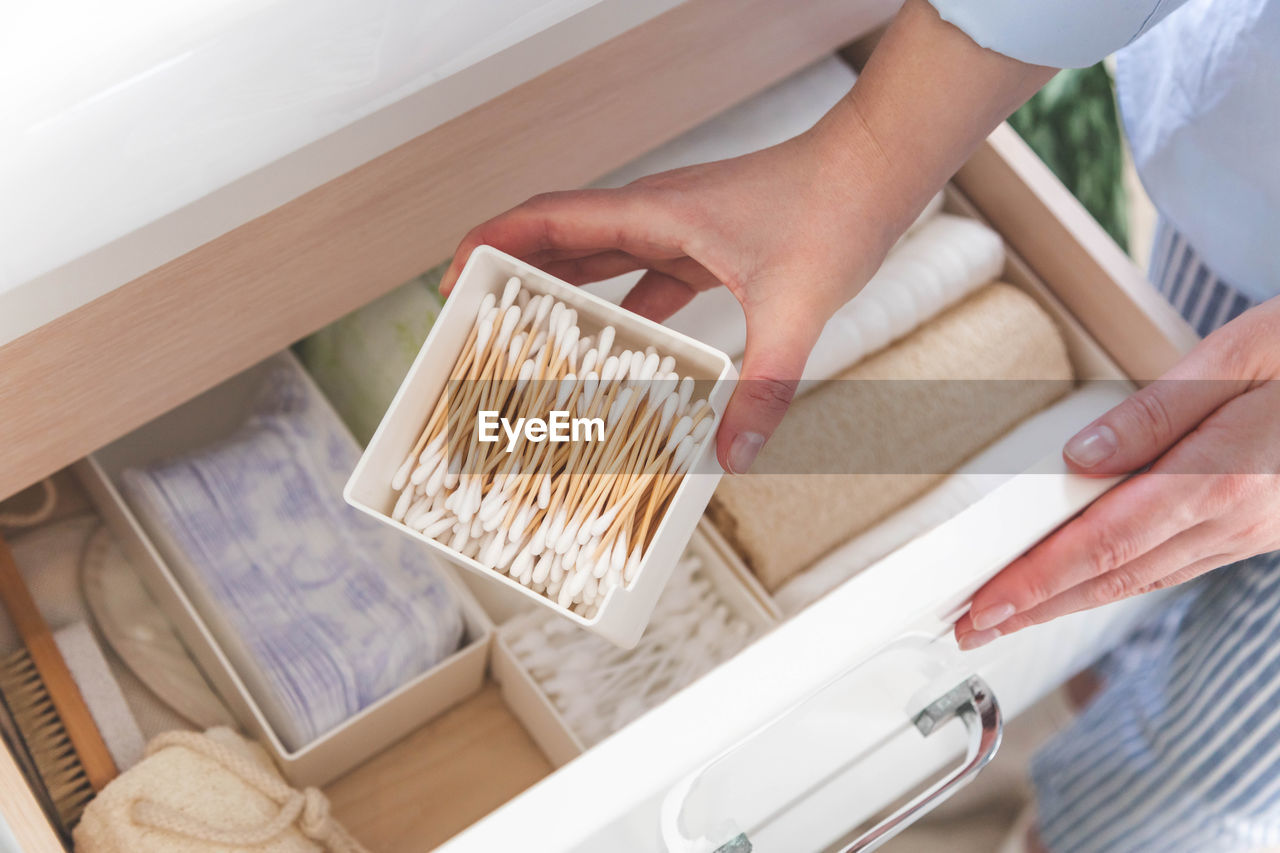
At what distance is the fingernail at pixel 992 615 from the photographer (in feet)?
1.72

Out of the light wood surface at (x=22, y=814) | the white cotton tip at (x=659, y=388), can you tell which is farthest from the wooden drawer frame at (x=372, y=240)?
the white cotton tip at (x=659, y=388)

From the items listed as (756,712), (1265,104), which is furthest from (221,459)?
(1265,104)

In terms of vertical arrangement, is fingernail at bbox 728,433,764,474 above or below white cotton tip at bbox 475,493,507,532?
below

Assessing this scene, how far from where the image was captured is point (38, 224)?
0.37m

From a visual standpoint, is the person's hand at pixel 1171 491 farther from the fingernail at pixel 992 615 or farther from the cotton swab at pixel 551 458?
the cotton swab at pixel 551 458

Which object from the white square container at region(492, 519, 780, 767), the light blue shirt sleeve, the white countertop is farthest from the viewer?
the white square container at region(492, 519, 780, 767)

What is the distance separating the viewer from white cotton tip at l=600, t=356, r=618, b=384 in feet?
1.62

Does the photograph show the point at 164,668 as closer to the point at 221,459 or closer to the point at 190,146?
the point at 221,459

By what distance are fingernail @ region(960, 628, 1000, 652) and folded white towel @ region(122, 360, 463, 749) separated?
0.37 meters

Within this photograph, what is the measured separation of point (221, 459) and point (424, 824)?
0.32 meters

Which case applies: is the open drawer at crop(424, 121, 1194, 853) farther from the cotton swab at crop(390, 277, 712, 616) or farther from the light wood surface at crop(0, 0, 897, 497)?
the light wood surface at crop(0, 0, 897, 497)

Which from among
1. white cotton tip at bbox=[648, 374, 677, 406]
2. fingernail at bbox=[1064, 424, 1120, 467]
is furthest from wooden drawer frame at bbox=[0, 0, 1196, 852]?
fingernail at bbox=[1064, 424, 1120, 467]

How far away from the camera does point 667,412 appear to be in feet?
1.63

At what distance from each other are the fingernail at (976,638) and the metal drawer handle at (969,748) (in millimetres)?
30
